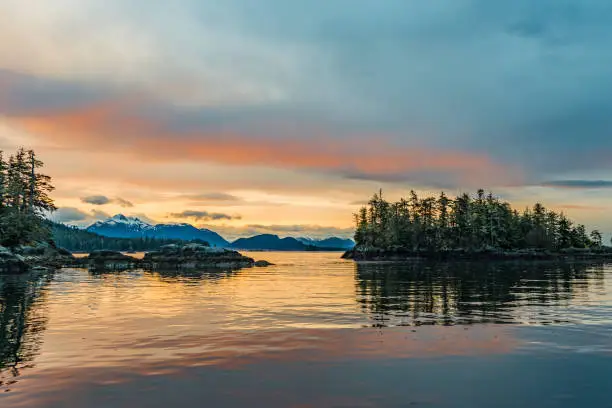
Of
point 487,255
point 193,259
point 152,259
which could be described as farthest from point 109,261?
point 487,255

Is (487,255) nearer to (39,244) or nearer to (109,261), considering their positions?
(109,261)

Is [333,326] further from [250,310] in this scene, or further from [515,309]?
[515,309]

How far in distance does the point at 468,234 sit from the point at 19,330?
157229 millimetres

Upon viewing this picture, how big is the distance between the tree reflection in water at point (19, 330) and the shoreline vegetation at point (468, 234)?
132m

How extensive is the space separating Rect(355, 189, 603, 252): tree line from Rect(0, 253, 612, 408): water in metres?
132

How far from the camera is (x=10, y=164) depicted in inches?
4070

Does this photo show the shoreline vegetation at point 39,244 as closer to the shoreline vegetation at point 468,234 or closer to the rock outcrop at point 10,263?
the rock outcrop at point 10,263

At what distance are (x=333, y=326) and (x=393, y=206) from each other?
542ft

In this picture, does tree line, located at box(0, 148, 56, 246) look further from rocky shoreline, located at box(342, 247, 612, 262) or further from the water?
rocky shoreline, located at box(342, 247, 612, 262)

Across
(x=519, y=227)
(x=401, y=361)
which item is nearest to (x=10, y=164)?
(x=401, y=361)

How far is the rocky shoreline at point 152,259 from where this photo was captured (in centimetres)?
9001

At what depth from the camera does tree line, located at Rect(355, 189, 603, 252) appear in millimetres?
158125

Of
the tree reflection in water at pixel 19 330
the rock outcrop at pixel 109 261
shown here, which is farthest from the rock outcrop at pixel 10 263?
the tree reflection in water at pixel 19 330

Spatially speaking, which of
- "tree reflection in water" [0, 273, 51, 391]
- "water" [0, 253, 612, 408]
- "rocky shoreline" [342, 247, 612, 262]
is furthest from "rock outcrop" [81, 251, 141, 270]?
"rocky shoreline" [342, 247, 612, 262]
